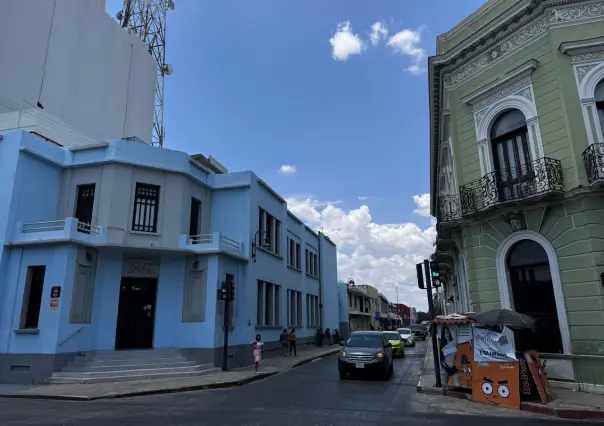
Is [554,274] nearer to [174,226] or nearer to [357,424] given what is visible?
[357,424]

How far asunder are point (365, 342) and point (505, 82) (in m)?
10.3

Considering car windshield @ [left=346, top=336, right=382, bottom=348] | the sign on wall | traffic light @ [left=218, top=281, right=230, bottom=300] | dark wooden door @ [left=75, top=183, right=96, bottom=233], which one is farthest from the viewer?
dark wooden door @ [left=75, top=183, right=96, bottom=233]

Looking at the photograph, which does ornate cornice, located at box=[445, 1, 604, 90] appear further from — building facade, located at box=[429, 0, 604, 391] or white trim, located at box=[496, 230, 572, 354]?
white trim, located at box=[496, 230, 572, 354]

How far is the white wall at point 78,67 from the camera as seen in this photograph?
25578 mm

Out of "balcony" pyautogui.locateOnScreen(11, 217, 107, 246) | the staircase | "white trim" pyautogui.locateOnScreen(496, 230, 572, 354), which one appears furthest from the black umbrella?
"balcony" pyautogui.locateOnScreen(11, 217, 107, 246)

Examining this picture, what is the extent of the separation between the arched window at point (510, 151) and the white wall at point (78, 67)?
25.7 meters

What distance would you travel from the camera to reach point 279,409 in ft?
31.2

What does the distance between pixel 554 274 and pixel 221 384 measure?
10.5 meters

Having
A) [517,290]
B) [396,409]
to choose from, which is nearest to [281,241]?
[517,290]

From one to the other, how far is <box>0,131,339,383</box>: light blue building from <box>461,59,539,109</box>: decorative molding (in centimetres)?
1116

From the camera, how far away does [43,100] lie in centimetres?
2720

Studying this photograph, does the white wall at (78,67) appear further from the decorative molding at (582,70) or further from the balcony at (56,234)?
the decorative molding at (582,70)

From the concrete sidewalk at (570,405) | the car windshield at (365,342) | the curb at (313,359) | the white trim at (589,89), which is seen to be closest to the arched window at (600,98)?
the white trim at (589,89)

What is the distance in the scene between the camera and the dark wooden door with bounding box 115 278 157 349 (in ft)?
56.0
